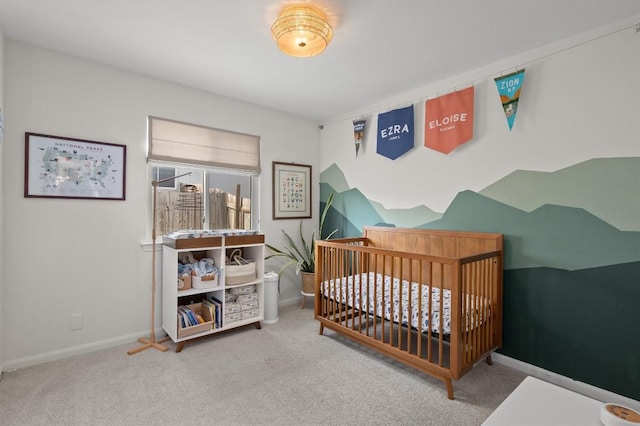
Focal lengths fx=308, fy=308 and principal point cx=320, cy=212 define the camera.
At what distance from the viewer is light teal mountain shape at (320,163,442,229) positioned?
3064mm

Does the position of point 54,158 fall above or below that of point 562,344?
above

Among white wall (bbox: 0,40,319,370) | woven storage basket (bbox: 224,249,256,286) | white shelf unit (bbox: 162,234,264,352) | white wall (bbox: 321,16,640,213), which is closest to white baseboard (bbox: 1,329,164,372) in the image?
white wall (bbox: 0,40,319,370)

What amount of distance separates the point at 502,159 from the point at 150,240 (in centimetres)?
314

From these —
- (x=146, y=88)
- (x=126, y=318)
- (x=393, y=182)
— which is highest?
(x=146, y=88)

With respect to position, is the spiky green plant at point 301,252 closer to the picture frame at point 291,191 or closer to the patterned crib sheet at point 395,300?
the picture frame at point 291,191

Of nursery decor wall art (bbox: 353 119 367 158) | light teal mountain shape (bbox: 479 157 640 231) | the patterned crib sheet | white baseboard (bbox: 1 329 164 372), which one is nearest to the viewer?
light teal mountain shape (bbox: 479 157 640 231)

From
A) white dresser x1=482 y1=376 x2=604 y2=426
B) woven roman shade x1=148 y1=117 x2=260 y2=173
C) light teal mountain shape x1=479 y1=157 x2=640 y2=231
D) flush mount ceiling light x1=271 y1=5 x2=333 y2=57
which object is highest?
flush mount ceiling light x1=271 y1=5 x2=333 y2=57

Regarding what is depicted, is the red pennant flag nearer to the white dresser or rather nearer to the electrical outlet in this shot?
the white dresser

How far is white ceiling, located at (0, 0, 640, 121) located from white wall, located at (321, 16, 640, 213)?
0.11 m

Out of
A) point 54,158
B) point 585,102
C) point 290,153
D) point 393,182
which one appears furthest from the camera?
point 290,153

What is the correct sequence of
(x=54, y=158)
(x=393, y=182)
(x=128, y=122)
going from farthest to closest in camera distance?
(x=393, y=182) → (x=128, y=122) → (x=54, y=158)

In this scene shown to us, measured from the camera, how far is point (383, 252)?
2410 mm

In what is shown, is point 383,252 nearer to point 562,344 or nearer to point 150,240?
point 562,344

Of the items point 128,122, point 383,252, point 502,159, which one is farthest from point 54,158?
point 502,159
